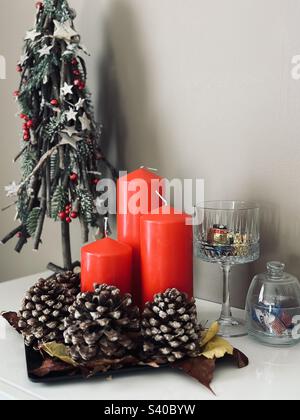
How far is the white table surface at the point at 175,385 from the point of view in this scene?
63cm

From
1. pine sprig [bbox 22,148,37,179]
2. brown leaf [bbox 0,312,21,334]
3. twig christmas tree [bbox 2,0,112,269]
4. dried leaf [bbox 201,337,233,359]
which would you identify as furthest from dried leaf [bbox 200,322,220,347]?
pine sprig [bbox 22,148,37,179]

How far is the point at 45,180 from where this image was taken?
1.08m

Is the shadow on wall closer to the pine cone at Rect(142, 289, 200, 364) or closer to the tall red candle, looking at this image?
the tall red candle

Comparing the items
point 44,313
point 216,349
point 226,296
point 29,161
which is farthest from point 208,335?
point 29,161

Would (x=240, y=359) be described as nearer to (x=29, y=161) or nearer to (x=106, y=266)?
(x=106, y=266)

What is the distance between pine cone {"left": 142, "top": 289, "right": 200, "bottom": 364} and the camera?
68cm

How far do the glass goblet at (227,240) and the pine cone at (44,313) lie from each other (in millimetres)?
239

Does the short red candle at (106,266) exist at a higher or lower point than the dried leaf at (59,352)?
higher

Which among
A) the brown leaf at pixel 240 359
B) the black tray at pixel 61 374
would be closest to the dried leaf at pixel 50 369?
the black tray at pixel 61 374

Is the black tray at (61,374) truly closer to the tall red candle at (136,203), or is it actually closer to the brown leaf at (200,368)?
the brown leaf at (200,368)

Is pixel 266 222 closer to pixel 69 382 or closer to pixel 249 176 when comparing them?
pixel 249 176

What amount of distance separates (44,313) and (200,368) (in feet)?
0.82

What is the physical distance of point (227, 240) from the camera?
2.71ft

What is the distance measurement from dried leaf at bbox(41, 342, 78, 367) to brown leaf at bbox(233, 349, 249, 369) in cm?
23
